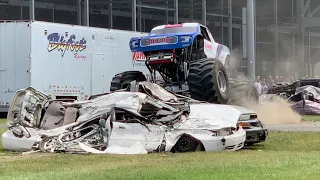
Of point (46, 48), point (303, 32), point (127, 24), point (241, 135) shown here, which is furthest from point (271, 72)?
point (241, 135)

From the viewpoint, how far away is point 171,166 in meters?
8.73

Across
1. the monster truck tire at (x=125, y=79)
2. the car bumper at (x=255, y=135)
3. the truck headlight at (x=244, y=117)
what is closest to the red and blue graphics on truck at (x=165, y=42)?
the monster truck tire at (x=125, y=79)

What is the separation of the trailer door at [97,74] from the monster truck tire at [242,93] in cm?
745

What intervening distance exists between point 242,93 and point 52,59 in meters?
8.22

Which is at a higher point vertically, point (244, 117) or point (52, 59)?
point (52, 59)

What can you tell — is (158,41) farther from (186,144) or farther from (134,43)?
(186,144)

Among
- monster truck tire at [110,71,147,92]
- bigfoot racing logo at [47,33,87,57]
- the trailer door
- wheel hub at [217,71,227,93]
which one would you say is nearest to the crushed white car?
wheel hub at [217,71,227,93]

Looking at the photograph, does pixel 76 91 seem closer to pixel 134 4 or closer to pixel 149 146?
pixel 134 4

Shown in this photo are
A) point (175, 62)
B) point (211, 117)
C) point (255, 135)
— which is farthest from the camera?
point (175, 62)

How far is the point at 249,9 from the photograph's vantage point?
28438 mm

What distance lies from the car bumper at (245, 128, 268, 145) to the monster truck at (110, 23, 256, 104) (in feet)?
11.6

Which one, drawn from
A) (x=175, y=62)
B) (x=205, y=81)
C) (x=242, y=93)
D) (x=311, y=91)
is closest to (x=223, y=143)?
(x=205, y=81)

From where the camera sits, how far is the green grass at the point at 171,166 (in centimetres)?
775

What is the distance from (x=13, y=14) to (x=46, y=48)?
795 centimetres
